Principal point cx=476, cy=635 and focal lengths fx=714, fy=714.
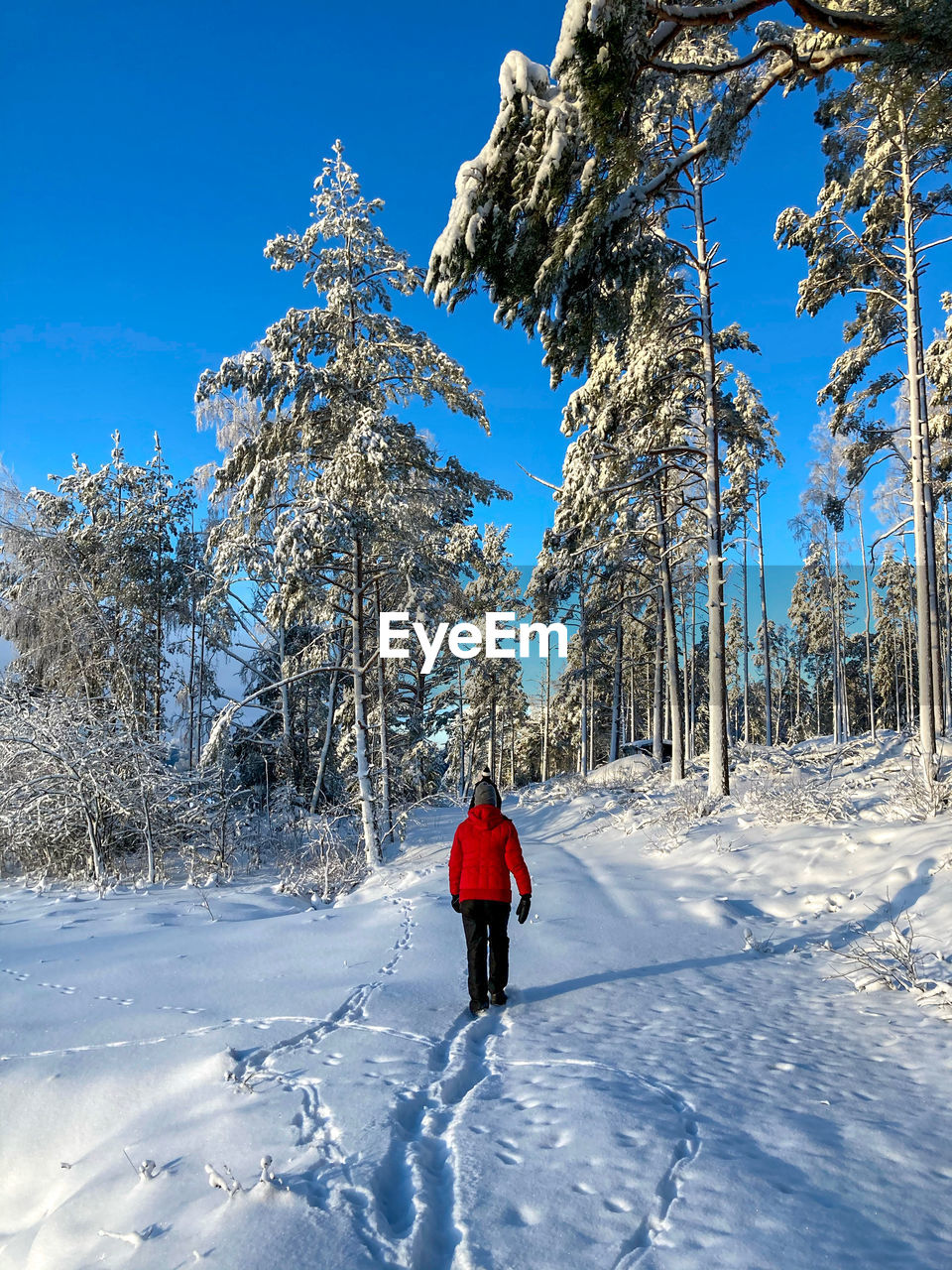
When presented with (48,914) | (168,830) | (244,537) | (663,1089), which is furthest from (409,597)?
(663,1089)

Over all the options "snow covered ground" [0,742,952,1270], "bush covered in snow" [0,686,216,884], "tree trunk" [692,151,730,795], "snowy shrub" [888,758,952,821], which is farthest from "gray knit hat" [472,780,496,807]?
"tree trunk" [692,151,730,795]

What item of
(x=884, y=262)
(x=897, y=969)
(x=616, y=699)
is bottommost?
(x=897, y=969)

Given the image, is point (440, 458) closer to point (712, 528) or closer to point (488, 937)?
point (712, 528)

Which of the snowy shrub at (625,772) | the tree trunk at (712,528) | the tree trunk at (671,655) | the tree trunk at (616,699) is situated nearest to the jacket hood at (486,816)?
the tree trunk at (712,528)

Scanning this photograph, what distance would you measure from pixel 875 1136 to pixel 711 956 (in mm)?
3325

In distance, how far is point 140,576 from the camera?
2153 cm

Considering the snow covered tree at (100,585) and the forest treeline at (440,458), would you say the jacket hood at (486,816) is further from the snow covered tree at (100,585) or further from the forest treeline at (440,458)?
the snow covered tree at (100,585)

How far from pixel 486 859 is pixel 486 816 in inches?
13.5

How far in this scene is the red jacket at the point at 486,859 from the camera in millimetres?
5480

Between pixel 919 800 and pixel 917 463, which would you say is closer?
pixel 919 800

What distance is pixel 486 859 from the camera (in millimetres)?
5547

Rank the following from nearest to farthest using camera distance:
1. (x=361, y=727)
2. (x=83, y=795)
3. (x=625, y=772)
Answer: (x=83, y=795) → (x=361, y=727) → (x=625, y=772)

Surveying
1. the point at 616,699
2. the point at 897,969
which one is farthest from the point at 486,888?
the point at 616,699

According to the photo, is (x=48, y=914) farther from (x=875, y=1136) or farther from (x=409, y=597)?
(x=875, y=1136)
